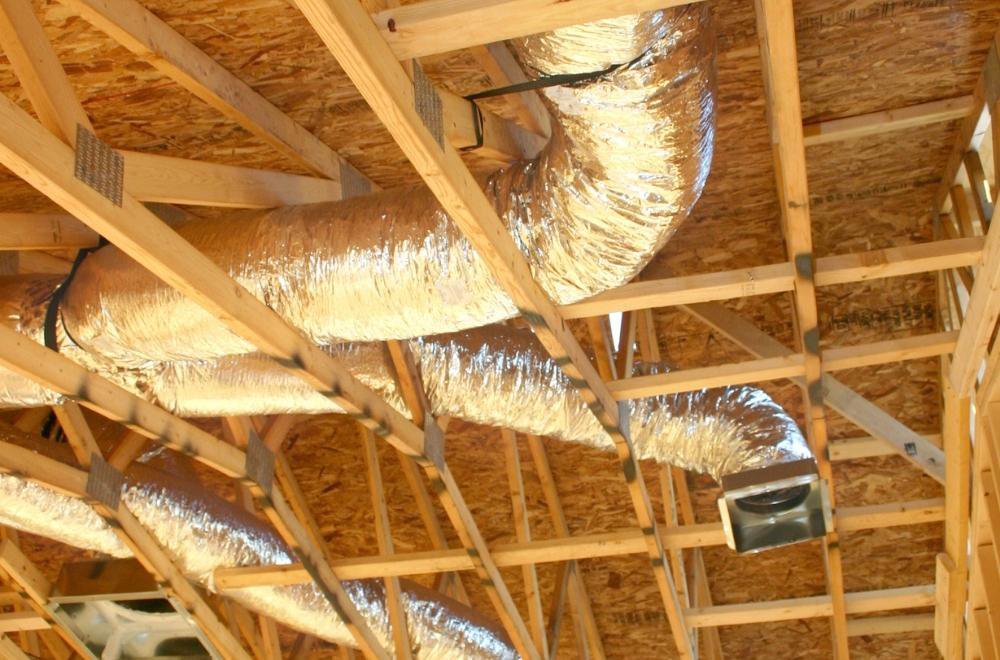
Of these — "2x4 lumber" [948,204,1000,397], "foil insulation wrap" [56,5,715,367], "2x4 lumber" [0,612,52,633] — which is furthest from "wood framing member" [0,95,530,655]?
"2x4 lumber" [0,612,52,633]

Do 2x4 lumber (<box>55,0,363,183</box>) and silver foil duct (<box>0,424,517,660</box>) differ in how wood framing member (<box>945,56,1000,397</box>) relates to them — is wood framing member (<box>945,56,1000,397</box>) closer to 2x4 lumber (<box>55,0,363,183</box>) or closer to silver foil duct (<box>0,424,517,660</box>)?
2x4 lumber (<box>55,0,363,183</box>)

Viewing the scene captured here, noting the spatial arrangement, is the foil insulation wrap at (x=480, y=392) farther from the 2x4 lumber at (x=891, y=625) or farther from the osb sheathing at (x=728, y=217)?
the 2x4 lumber at (x=891, y=625)

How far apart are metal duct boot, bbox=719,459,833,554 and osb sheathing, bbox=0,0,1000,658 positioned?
1447 mm

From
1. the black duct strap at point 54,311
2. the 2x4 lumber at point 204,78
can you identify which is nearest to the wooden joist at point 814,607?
the 2x4 lumber at point 204,78

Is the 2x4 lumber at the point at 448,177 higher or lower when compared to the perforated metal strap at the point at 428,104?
lower

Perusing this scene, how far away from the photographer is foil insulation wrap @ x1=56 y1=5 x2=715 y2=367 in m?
2.99

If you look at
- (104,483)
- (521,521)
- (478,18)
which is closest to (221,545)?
(104,483)

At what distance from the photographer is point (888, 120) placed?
15.7 feet

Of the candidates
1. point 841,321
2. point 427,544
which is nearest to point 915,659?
point 841,321

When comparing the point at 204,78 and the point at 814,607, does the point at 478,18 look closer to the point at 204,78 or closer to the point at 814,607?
the point at 204,78

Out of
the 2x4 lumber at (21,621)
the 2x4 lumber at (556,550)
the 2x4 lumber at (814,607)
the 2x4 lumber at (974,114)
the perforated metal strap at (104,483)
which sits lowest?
the 2x4 lumber at (814,607)

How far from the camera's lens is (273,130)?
4.44 m

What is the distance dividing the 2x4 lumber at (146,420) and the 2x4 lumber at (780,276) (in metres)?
1.79

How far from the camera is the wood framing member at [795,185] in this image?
2.86 meters
